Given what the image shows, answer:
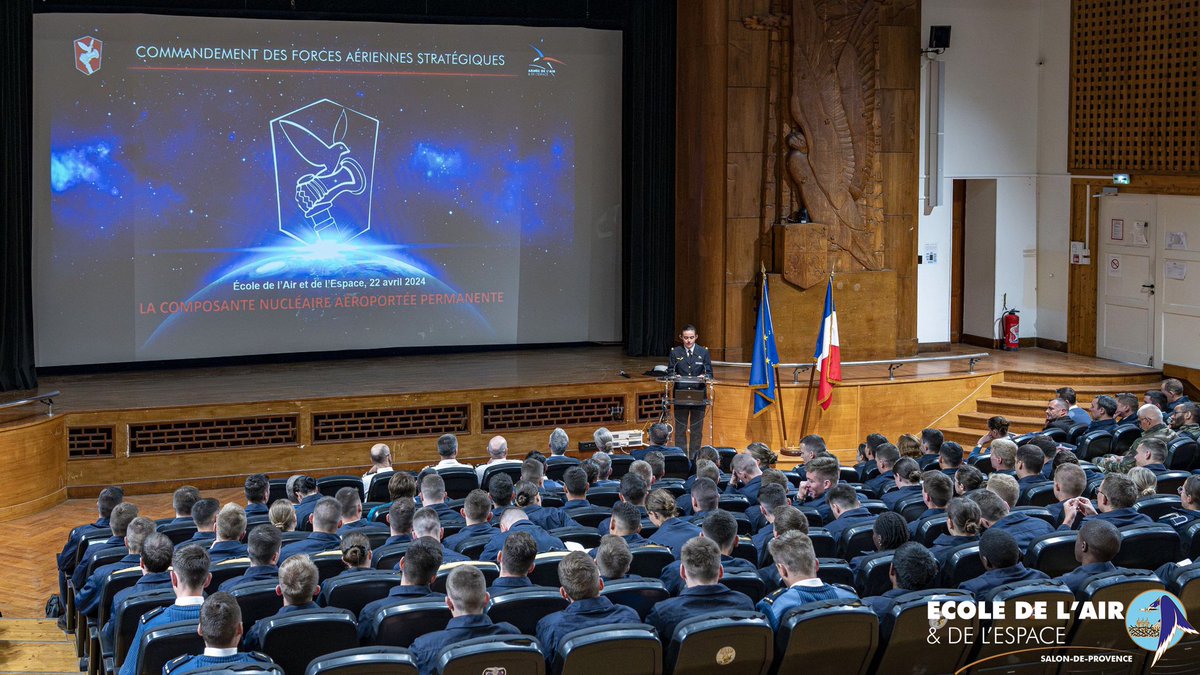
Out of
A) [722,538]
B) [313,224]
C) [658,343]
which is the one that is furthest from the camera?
[658,343]

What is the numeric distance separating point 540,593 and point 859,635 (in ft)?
4.02

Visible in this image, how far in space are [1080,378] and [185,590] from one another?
10194 mm

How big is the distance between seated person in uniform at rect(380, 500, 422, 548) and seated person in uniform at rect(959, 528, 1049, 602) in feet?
8.49

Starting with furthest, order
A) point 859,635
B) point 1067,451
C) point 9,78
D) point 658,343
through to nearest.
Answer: point 658,343 < point 9,78 < point 1067,451 < point 859,635

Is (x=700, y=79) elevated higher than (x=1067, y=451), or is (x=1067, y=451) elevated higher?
(x=700, y=79)

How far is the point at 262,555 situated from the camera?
5711mm

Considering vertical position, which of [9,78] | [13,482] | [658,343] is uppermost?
[9,78]

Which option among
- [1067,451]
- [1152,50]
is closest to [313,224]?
[1067,451]

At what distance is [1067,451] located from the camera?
8.05m

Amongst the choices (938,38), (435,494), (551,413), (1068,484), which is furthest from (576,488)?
(938,38)

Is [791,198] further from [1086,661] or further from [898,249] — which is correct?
[1086,661]

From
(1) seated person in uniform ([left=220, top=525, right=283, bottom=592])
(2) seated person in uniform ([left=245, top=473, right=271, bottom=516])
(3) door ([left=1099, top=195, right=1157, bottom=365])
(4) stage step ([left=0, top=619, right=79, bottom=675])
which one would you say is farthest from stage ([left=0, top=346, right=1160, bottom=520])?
(1) seated person in uniform ([left=220, top=525, right=283, bottom=592])

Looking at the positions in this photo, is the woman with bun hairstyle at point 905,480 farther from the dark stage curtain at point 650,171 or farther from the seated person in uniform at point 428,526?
the dark stage curtain at point 650,171

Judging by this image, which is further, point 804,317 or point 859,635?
point 804,317
